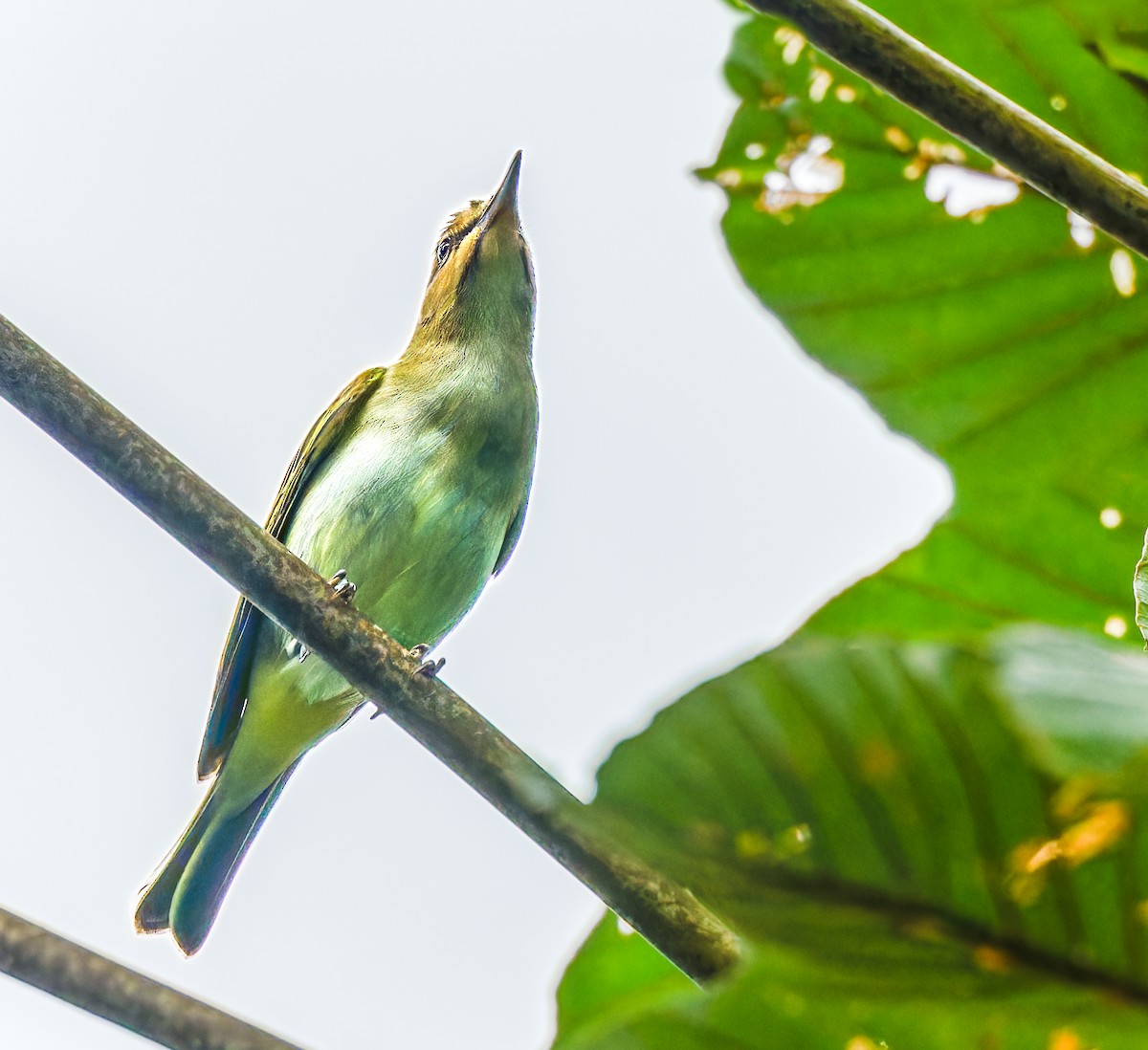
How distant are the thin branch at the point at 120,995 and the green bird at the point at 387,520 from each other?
2.48 meters

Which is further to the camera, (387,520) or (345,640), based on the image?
(387,520)

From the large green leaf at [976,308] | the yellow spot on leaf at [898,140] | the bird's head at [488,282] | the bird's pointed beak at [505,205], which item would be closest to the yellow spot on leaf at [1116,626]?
the large green leaf at [976,308]

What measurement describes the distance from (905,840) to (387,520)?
9.52 feet

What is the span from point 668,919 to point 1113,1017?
446 millimetres

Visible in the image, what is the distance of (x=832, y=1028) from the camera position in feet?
3.78

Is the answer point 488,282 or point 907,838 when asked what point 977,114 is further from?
A: point 488,282

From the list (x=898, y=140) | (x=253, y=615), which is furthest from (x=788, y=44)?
(x=253, y=615)

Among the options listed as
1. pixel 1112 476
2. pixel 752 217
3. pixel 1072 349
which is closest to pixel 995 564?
pixel 1112 476

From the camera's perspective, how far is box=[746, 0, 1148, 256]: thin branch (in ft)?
4.44

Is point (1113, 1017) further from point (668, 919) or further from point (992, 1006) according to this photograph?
point (668, 919)

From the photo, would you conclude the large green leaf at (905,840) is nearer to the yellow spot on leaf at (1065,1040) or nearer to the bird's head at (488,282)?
the yellow spot on leaf at (1065,1040)

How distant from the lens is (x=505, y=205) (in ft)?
15.2

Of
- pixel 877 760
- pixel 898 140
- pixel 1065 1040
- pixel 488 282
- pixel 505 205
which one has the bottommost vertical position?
pixel 1065 1040

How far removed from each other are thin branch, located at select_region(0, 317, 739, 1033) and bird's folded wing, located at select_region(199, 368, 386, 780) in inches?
86.2
